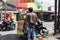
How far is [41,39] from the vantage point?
33.8ft

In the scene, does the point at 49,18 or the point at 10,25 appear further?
the point at 49,18

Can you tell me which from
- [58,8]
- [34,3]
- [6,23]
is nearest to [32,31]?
[34,3]

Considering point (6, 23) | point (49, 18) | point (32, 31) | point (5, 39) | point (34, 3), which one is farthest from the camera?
point (49, 18)

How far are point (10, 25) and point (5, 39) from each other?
271 inches

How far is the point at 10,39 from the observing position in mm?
11594

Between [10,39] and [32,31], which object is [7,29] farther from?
[32,31]

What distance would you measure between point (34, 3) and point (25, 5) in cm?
63

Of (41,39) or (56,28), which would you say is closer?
(41,39)

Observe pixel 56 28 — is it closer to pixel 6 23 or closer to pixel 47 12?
pixel 6 23

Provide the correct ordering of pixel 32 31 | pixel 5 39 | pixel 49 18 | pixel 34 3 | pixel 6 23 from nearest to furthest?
pixel 32 31 < pixel 5 39 < pixel 34 3 < pixel 6 23 < pixel 49 18

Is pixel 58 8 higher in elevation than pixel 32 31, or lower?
higher

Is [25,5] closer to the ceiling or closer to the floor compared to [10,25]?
closer to the ceiling

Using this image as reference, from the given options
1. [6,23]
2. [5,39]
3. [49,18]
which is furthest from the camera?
[49,18]

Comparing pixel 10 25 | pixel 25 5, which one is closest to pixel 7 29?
pixel 10 25
